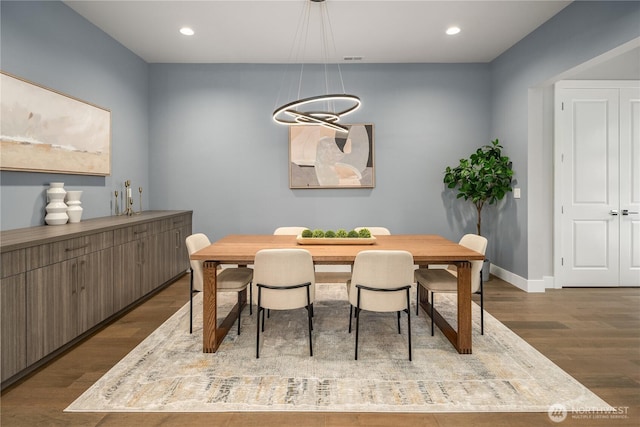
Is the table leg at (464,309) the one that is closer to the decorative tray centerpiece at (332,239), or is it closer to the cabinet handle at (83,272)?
the decorative tray centerpiece at (332,239)

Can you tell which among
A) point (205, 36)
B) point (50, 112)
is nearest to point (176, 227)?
point (50, 112)

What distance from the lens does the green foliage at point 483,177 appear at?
4.74 m

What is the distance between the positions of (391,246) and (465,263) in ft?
2.03

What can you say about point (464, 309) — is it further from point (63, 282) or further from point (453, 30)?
point (453, 30)

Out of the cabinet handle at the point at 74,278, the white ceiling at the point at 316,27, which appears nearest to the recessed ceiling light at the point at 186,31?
the white ceiling at the point at 316,27

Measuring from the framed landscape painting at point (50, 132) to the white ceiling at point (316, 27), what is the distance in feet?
3.55

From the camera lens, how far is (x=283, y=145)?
17.8ft

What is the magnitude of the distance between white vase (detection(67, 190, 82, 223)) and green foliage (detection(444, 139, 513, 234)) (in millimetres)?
4527

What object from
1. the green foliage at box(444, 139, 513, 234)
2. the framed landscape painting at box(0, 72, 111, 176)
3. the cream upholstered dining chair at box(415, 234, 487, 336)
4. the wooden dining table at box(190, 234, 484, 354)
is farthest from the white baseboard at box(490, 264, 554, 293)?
the framed landscape painting at box(0, 72, 111, 176)

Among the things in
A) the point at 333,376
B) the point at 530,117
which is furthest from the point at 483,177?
the point at 333,376

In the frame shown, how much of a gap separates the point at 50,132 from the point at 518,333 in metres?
4.64

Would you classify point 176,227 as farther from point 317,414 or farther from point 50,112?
point 317,414

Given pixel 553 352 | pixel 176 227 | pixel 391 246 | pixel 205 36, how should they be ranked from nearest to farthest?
pixel 553 352 → pixel 391 246 → pixel 205 36 → pixel 176 227

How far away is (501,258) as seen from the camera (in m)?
5.14
